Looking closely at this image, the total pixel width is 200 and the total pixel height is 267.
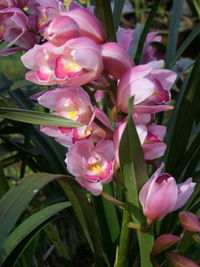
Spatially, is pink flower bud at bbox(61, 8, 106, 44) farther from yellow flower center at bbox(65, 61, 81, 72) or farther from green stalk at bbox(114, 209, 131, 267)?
green stalk at bbox(114, 209, 131, 267)

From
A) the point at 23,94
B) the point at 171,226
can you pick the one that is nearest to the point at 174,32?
the point at 23,94

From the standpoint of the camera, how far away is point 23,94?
1209 mm

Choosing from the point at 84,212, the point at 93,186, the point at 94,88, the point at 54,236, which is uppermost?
the point at 94,88

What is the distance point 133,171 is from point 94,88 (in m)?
0.12

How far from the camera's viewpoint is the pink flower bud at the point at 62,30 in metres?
0.57

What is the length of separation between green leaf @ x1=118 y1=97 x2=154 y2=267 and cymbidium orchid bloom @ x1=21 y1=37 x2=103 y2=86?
0.26 feet

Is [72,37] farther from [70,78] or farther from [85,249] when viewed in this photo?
[85,249]

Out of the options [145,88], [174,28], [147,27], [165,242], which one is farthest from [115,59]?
[174,28]

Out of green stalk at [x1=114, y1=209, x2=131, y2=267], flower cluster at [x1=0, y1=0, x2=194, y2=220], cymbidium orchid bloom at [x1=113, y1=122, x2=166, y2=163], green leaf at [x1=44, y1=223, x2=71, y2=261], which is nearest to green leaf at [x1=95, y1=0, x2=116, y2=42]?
flower cluster at [x1=0, y1=0, x2=194, y2=220]

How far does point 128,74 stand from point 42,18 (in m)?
0.20

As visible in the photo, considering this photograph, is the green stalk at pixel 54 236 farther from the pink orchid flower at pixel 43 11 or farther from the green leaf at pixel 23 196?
the pink orchid flower at pixel 43 11

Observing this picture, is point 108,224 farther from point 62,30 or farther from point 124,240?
point 62,30

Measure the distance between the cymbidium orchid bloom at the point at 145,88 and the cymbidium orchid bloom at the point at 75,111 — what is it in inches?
1.6

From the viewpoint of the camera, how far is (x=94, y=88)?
62 cm
